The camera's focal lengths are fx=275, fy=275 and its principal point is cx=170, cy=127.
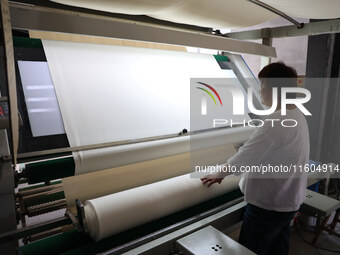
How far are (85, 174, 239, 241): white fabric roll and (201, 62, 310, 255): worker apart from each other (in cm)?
9

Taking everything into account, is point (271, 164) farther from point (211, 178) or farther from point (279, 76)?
point (279, 76)

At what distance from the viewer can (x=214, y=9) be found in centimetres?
132

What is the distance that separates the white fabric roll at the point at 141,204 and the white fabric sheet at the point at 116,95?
14 cm

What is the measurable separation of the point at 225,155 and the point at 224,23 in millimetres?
842

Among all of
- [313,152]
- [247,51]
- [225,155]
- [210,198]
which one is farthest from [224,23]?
[313,152]

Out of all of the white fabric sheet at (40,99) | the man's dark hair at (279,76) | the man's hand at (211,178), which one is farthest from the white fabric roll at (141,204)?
the man's dark hair at (279,76)

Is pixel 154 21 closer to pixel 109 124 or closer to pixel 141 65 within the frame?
pixel 141 65

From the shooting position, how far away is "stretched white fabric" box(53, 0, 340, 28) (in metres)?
1.11

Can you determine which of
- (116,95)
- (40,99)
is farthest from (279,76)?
(40,99)

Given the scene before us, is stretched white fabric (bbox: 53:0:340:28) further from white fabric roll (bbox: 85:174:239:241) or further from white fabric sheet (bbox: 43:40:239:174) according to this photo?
white fabric roll (bbox: 85:174:239:241)

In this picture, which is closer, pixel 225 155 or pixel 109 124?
pixel 109 124

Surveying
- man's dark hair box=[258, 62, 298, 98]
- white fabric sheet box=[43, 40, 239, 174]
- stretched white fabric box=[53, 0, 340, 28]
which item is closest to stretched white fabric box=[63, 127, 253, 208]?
white fabric sheet box=[43, 40, 239, 174]

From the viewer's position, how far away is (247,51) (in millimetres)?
1518

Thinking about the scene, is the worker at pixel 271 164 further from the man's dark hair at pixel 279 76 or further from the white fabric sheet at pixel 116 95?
the white fabric sheet at pixel 116 95
